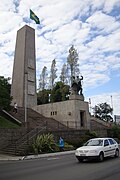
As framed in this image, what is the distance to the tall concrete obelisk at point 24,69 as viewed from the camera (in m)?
47.1

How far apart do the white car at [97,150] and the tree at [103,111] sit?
57.7m

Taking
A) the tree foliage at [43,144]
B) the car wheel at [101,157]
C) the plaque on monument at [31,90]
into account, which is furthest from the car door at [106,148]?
the plaque on monument at [31,90]

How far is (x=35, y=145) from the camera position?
82.6 ft

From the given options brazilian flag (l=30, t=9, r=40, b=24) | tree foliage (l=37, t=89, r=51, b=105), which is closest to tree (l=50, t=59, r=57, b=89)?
tree foliage (l=37, t=89, r=51, b=105)

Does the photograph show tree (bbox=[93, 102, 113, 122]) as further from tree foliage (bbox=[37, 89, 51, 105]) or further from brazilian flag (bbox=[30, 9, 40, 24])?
brazilian flag (bbox=[30, 9, 40, 24])

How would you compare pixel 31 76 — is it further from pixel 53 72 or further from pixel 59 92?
pixel 53 72

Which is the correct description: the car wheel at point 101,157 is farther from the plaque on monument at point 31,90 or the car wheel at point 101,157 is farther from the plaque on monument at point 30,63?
the plaque on monument at point 30,63

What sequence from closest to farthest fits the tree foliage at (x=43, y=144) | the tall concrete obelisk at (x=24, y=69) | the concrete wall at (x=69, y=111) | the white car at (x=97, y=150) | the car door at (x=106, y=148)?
the white car at (x=97, y=150) < the car door at (x=106, y=148) < the tree foliage at (x=43, y=144) < the concrete wall at (x=69, y=111) < the tall concrete obelisk at (x=24, y=69)

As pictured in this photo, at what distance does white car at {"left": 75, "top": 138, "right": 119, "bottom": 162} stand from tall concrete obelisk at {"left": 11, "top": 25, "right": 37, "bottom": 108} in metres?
30.3

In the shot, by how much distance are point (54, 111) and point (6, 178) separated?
3430 cm

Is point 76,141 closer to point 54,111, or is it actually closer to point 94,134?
point 94,134

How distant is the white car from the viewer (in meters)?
15.3

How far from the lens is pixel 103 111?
2958 inches

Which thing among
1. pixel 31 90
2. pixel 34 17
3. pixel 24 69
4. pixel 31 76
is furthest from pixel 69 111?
pixel 34 17
